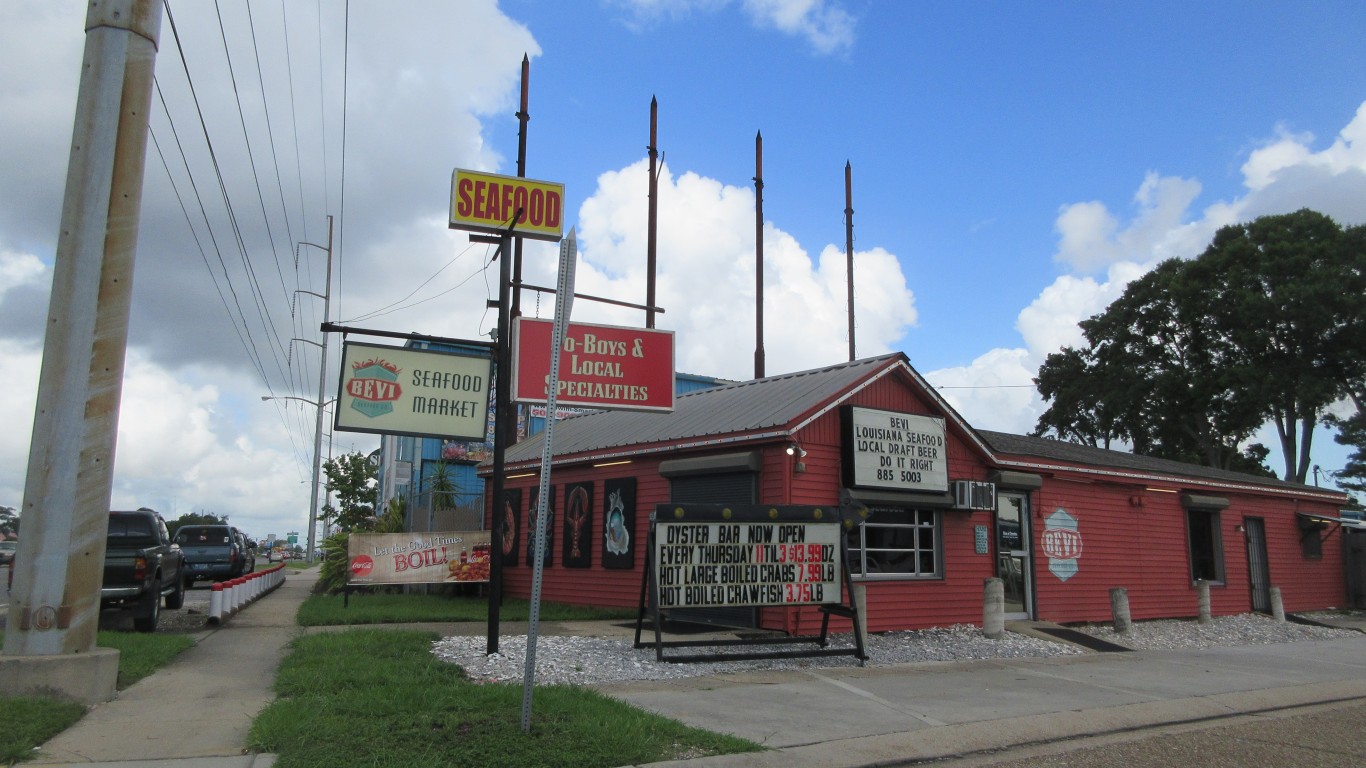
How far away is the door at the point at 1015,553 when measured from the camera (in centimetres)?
1680

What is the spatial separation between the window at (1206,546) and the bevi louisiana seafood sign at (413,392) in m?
16.5

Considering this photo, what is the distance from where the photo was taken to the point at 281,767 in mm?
5824

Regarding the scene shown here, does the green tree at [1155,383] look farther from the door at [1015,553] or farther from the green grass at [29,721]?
the green grass at [29,721]

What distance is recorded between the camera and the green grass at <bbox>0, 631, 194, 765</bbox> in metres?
6.26

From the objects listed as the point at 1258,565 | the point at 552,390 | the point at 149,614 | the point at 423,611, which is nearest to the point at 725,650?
the point at 423,611

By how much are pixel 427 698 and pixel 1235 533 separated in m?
20.0

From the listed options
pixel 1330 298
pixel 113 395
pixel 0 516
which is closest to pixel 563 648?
pixel 113 395

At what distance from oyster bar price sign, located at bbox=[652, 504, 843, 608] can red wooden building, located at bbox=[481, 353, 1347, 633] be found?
638mm

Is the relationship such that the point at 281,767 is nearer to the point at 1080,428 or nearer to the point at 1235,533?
the point at 1235,533

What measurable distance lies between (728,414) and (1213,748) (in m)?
9.35

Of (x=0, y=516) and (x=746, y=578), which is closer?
(x=746, y=578)

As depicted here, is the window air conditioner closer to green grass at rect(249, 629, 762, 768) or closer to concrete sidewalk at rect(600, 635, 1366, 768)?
concrete sidewalk at rect(600, 635, 1366, 768)

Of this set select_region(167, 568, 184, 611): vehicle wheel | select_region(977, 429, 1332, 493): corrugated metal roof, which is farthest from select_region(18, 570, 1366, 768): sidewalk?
select_region(977, 429, 1332, 493): corrugated metal roof

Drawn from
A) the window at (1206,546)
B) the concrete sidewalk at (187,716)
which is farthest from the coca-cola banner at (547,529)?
the window at (1206,546)
